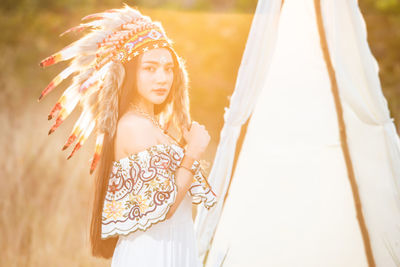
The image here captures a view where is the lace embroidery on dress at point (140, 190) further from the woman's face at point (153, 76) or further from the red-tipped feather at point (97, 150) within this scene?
the woman's face at point (153, 76)

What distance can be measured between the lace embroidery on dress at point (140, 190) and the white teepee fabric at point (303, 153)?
100cm

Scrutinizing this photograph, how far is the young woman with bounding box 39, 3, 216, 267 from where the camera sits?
6.64 ft

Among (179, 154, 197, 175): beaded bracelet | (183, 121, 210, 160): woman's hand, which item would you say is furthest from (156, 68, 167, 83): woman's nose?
(179, 154, 197, 175): beaded bracelet

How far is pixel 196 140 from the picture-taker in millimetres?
2146

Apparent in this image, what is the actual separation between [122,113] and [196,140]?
A: 13.1 inches

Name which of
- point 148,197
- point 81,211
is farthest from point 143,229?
point 81,211

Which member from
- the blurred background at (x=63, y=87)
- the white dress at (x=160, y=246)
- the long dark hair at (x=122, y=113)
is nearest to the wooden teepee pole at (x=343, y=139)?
the long dark hair at (x=122, y=113)

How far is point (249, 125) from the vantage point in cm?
306

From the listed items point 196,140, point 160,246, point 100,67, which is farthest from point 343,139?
point 100,67

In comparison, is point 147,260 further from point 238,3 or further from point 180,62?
point 238,3

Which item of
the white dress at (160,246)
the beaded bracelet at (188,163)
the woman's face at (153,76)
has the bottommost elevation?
the white dress at (160,246)

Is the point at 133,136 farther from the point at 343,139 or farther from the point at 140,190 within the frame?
the point at 343,139

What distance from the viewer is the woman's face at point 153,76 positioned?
217 cm

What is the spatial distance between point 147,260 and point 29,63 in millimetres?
10215
